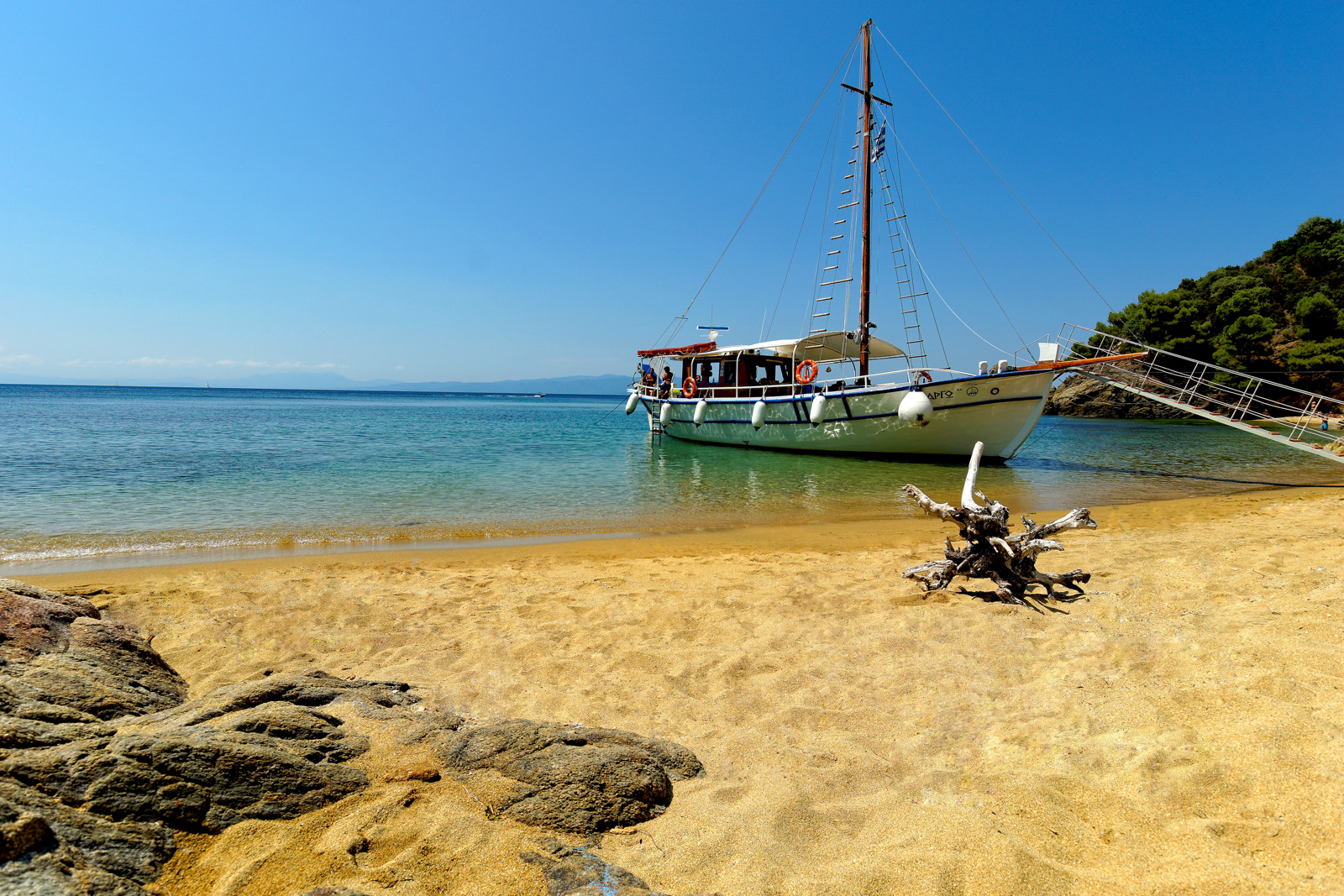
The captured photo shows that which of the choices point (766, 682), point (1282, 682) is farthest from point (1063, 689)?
point (766, 682)

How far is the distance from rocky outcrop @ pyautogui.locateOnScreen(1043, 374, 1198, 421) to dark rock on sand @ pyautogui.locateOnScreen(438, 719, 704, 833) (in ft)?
165

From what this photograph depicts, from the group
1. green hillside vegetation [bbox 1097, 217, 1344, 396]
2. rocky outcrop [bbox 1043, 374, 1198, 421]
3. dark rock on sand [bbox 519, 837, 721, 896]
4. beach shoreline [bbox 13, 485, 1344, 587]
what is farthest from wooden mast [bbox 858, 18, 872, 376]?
rocky outcrop [bbox 1043, 374, 1198, 421]

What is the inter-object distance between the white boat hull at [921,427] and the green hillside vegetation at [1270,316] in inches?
1107

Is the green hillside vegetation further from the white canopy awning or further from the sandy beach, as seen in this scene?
the sandy beach

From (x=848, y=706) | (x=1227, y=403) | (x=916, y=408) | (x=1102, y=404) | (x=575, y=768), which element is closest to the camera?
(x=575, y=768)

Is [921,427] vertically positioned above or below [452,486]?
above

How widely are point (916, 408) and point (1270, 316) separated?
137ft

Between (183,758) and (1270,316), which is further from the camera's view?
(1270,316)

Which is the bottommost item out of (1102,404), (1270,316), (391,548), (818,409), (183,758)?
(391,548)

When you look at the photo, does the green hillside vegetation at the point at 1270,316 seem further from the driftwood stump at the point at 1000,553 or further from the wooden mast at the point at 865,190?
the driftwood stump at the point at 1000,553

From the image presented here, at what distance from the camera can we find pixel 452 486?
13.5 meters

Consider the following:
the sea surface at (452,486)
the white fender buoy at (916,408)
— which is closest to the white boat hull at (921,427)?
the white fender buoy at (916,408)

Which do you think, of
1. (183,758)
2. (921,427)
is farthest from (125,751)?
(921,427)

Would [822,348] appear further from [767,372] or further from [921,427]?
[921,427]
